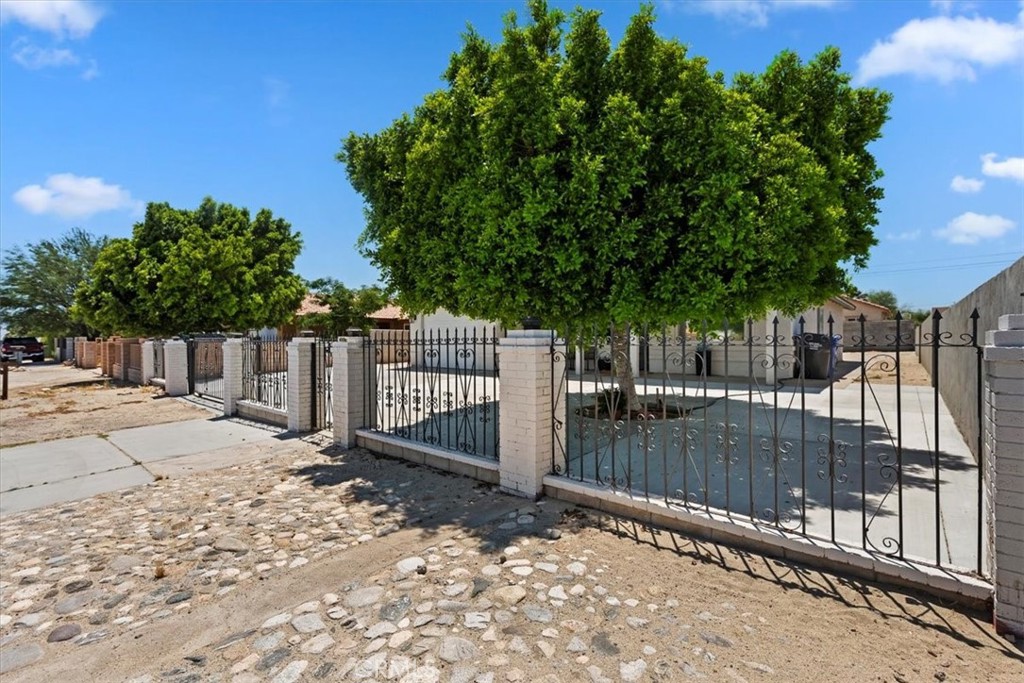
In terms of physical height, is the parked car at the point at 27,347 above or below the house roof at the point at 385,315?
below

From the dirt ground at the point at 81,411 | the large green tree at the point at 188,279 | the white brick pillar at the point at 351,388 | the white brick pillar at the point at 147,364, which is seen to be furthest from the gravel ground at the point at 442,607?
the large green tree at the point at 188,279

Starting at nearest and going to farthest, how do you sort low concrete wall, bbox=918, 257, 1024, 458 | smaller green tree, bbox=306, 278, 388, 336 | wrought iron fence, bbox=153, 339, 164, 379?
low concrete wall, bbox=918, 257, 1024, 458, wrought iron fence, bbox=153, 339, 164, 379, smaller green tree, bbox=306, 278, 388, 336

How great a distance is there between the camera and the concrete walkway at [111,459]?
589 centimetres

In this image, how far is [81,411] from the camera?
38.9 ft

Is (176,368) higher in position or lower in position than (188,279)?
lower

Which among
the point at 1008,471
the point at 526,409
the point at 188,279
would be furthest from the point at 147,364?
the point at 1008,471

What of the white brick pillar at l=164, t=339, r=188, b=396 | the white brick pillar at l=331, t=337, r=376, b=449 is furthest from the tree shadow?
the white brick pillar at l=164, t=339, r=188, b=396

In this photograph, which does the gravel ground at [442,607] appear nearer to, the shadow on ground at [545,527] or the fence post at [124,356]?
the shadow on ground at [545,527]

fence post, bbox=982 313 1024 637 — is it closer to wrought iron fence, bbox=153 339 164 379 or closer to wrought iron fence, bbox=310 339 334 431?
wrought iron fence, bbox=310 339 334 431

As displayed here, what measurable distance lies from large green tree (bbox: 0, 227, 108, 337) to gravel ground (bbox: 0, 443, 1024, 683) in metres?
39.2

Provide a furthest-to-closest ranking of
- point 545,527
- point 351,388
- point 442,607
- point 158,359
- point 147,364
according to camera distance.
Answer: point 147,364 < point 158,359 < point 351,388 < point 545,527 < point 442,607

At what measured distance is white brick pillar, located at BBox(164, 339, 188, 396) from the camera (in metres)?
14.0

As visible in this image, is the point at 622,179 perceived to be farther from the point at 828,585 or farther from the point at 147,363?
the point at 147,363

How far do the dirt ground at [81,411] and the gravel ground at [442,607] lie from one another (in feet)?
19.3
